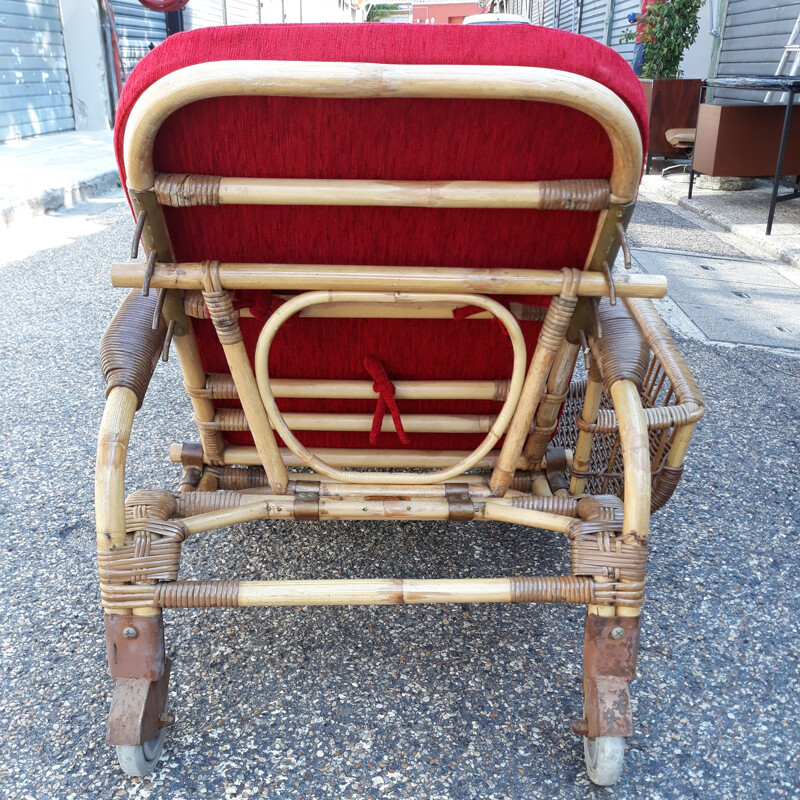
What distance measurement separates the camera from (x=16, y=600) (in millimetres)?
1665

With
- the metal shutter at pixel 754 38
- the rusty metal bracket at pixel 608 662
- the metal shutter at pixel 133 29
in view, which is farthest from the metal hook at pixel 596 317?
the metal shutter at pixel 133 29

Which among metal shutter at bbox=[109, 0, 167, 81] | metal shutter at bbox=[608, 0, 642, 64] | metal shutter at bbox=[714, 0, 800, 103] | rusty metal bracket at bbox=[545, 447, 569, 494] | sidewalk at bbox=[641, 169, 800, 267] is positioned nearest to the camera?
rusty metal bracket at bbox=[545, 447, 569, 494]

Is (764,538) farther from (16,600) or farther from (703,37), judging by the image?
(703,37)

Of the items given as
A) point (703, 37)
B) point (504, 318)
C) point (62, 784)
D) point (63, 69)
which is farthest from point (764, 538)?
point (63, 69)

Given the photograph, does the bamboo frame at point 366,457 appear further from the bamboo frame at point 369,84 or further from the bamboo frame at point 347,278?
the bamboo frame at point 369,84

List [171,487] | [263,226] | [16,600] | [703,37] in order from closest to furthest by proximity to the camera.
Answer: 1. [263,226]
2. [16,600]
3. [171,487]
4. [703,37]

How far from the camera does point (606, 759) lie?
120cm

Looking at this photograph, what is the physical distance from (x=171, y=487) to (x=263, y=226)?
116 cm

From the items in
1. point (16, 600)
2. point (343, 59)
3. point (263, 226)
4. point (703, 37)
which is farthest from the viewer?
point (703, 37)

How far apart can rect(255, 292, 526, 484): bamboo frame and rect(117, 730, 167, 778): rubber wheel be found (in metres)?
0.57

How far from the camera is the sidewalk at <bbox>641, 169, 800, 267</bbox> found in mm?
4801

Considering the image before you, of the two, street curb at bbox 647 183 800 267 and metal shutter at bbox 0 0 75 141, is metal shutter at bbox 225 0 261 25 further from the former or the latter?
street curb at bbox 647 183 800 267

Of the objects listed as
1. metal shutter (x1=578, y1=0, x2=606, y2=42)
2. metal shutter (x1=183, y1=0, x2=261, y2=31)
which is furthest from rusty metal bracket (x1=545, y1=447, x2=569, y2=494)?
metal shutter (x1=578, y1=0, x2=606, y2=42)

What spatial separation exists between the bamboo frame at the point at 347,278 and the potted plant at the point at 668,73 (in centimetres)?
666
